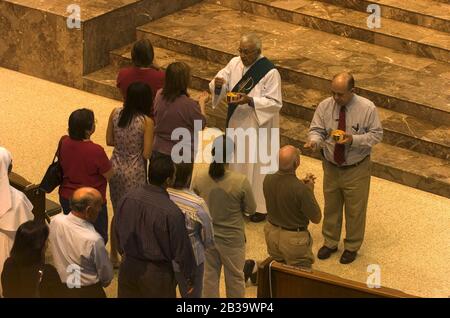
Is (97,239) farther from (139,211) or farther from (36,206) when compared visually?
(36,206)

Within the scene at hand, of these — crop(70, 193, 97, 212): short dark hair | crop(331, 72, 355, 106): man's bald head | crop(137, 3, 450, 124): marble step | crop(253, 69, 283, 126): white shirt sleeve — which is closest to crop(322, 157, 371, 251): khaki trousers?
crop(331, 72, 355, 106): man's bald head

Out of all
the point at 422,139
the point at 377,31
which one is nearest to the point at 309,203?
the point at 422,139

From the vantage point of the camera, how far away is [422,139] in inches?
446

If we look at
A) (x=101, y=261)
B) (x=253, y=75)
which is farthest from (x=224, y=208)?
(x=253, y=75)

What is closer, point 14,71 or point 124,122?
point 124,122

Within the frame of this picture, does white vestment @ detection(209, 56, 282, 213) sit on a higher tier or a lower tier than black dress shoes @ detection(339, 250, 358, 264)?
higher

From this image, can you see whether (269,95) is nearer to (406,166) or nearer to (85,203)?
(406,166)

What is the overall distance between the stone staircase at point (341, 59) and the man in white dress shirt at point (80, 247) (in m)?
3.97

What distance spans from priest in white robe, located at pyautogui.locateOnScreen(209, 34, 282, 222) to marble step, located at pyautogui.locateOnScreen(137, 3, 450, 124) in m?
1.99

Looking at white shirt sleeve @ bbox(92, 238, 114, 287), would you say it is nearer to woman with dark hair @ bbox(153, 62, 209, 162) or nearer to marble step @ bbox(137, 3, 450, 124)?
woman with dark hair @ bbox(153, 62, 209, 162)

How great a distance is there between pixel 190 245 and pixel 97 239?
62cm

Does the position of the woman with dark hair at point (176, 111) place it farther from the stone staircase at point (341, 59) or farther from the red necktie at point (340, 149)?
the stone staircase at point (341, 59)

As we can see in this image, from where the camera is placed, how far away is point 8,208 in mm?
8461

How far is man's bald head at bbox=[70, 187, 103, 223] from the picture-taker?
772 centimetres
